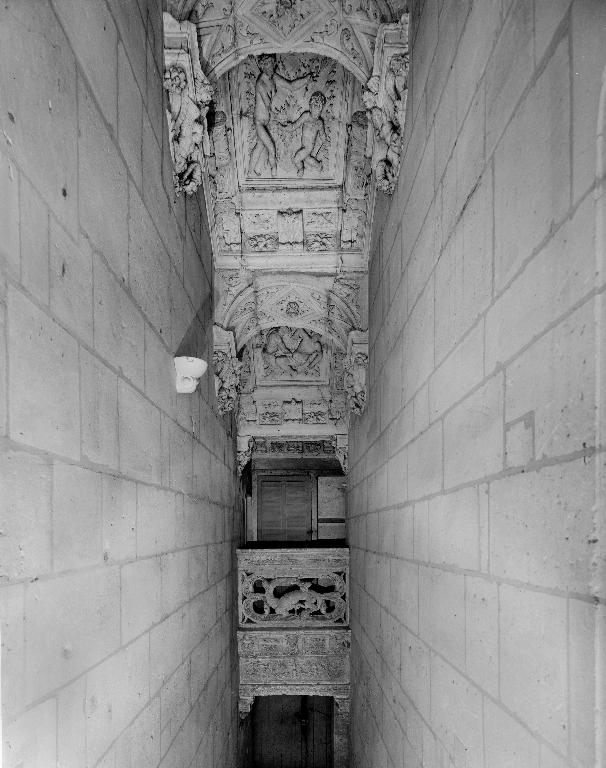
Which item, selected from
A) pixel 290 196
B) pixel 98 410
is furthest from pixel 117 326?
pixel 290 196

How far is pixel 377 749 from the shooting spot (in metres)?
3.76

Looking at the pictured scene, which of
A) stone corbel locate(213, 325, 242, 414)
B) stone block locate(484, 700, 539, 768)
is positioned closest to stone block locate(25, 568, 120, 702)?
stone block locate(484, 700, 539, 768)

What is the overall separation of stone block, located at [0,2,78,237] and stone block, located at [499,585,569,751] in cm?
137

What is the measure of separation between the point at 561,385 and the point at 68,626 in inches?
48.9

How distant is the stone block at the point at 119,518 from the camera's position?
5.99 ft

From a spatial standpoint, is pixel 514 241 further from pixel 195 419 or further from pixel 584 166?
pixel 195 419

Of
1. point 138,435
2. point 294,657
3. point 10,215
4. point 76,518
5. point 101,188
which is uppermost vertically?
point 101,188

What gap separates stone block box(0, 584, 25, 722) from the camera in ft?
3.79

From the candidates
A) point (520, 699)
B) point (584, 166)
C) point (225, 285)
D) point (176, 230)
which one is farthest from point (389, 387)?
point (584, 166)

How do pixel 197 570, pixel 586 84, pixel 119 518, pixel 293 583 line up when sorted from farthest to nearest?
pixel 293 583, pixel 197 570, pixel 119 518, pixel 586 84

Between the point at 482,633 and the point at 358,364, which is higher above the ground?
the point at 358,364

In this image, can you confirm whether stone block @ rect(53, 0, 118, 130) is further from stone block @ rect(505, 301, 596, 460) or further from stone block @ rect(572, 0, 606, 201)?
stone block @ rect(505, 301, 596, 460)

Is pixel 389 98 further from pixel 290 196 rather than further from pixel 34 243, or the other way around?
pixel 34 243

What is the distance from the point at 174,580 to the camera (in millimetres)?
2832
